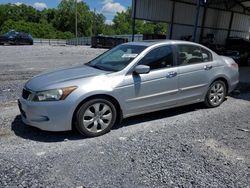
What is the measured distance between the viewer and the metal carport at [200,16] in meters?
20.8

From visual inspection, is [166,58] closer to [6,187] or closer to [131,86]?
[131,86]

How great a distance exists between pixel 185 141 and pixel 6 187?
2.64 meters

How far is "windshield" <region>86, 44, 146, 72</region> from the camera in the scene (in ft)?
15.7

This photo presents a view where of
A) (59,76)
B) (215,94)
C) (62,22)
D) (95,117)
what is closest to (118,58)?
(59,76)

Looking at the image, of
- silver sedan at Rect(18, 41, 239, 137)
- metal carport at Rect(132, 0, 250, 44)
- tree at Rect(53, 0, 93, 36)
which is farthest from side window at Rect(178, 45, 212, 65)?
tree at Rect(53, 0, 93, 36)

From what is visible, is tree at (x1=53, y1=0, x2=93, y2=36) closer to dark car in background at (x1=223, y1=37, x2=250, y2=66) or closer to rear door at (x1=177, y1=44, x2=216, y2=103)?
dark car in background at (x1=223, y1=37, x2=250, y2=66)

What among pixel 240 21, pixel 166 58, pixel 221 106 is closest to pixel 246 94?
pixel 221 106

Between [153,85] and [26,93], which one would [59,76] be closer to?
[26,93]

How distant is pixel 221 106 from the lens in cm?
619

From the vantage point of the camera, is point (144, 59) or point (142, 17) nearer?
point (144, 59)

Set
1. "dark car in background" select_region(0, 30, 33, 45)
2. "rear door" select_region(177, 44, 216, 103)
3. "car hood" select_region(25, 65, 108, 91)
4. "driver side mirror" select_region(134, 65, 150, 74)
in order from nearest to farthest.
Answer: "car hood" select_region(25, 65, 108, 91) → "driver side mirror" select_region(134, 65, 150, 74) → "rear door" select_region(177, 44, 216, 103) → "dark car in background" select_region(0, 30, 33, 45)

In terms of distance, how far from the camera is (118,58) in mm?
5105

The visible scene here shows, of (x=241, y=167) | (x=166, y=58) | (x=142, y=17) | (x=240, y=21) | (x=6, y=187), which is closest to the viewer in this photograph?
(x=6, y=187)

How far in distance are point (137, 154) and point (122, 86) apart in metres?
1.21
